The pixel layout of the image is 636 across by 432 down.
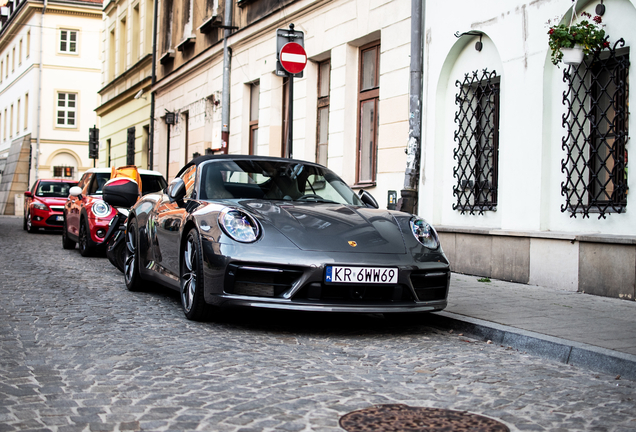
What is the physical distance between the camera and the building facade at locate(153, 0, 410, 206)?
476 inches

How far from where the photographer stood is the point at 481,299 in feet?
24.5

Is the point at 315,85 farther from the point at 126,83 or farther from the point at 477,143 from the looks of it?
the point at 126,83

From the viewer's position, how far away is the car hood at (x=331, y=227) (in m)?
5.54

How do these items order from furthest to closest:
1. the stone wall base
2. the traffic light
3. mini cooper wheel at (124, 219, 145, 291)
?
the traffic light, mini cooper wheel at (124, 219, 145, 291), the stone wall base

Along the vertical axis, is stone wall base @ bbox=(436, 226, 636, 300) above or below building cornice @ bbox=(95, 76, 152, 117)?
below

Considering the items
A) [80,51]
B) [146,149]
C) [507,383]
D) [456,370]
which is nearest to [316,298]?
[456,370]

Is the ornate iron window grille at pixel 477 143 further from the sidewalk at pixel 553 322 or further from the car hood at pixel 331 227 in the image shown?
the car hood at pixel 331 227

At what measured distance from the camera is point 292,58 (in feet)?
33.8

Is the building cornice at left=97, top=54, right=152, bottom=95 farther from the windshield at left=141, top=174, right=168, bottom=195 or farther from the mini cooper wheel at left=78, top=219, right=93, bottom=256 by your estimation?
the mini cooper wheel at left=78, top=219, right=93, bottom=256

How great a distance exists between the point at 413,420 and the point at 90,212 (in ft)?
32.0

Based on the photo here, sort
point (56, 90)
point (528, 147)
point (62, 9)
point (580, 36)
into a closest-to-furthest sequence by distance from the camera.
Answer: point (580, 36)
point (528, 147)
point (62, 9)
point (56, 90)

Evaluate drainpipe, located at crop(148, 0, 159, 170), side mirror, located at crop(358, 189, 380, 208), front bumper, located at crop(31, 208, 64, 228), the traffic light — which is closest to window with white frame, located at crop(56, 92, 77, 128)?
the traffic light

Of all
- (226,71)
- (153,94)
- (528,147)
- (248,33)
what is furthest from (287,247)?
(153,94)

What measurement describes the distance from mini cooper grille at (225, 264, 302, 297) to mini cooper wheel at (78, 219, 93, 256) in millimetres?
7373
